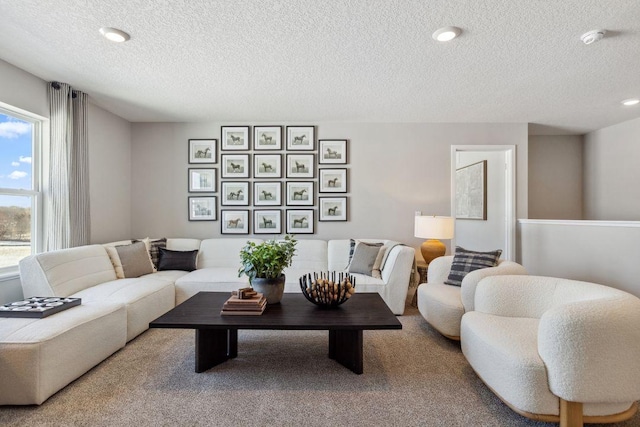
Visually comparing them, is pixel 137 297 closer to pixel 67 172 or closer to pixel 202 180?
pixel 67 172

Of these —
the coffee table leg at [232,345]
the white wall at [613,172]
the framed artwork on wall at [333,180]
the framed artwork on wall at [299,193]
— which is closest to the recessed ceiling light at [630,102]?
the white wall at [613,172]

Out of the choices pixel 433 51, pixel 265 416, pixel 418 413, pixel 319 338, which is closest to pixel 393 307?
pixel 319 338

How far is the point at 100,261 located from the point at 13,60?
74.4 inches

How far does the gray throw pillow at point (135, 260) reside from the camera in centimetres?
323

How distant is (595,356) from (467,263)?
1.57 metres

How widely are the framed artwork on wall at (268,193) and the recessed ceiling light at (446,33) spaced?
266cm

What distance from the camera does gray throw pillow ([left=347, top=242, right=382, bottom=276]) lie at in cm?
344

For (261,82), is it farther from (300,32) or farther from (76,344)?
(76,344)

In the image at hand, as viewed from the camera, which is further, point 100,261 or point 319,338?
point 100,261

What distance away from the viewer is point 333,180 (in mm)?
4203

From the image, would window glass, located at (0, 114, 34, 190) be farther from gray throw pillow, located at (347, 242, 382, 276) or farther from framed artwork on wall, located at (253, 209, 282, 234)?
gray throw pillow, located at (347, 242, 382, 276)

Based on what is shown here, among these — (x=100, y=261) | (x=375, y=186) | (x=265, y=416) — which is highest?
(x=375, y=186)

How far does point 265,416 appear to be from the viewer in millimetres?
1644

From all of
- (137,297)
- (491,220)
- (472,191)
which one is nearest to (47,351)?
(137,297)
